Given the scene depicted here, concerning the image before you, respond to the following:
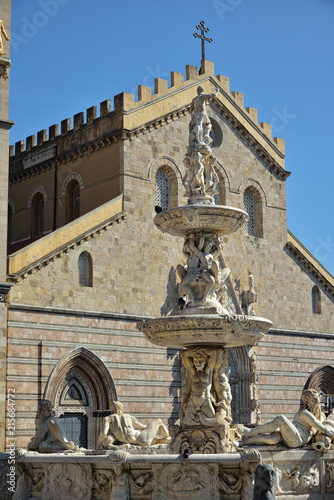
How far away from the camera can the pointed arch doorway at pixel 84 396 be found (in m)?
29.2

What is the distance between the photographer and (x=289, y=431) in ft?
54.1

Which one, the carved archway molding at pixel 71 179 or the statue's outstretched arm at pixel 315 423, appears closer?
the statue's outstretched arm at pixel 315 423

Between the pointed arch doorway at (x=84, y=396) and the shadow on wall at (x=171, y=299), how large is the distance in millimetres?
3439

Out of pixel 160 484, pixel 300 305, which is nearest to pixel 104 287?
pixel 300 305

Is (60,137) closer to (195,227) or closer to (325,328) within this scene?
(325,328)

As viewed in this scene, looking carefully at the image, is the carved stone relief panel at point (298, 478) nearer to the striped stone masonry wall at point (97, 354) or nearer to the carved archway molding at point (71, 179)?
the striped stone masonry wall at point (97, 354)

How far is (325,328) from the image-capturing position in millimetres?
38062

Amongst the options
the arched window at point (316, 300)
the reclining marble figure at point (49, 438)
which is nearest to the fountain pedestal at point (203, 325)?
the reclining marble figure at point (49, 438)

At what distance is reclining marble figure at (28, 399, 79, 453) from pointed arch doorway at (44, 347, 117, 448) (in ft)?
33.1

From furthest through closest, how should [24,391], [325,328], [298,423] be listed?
[325,328]
[24,391]
[298,423]

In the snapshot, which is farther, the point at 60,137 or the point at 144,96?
the point at 60,137

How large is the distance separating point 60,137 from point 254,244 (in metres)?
8.86

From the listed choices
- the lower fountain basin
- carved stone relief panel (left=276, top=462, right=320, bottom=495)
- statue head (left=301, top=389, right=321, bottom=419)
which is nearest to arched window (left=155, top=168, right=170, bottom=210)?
the lower fountain basin

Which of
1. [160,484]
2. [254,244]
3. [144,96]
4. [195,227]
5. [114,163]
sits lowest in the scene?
[160,484]
